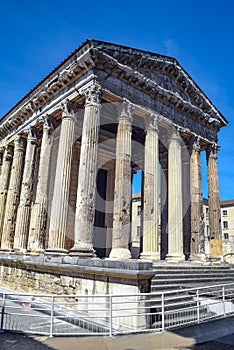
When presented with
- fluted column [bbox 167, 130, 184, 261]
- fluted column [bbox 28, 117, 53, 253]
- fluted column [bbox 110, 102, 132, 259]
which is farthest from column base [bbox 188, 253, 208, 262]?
fluted column [bbox 28, 117, 53, 253]

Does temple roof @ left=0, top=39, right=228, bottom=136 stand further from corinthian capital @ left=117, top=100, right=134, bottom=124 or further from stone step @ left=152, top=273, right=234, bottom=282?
stone step @ left=152, top=273, right=234, bottom=282

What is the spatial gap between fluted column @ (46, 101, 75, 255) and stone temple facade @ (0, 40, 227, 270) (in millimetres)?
42

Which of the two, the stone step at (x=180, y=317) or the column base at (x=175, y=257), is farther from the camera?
the column base at (x=175, y=257)

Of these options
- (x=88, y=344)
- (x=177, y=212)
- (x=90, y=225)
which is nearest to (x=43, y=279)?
(x=90, y=225)

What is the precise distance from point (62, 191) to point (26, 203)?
399cm

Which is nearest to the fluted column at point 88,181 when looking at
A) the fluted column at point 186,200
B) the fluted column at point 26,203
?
the fluted column at point 26,203

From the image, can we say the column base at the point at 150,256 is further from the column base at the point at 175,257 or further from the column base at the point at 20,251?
the column base at the point at 20,251

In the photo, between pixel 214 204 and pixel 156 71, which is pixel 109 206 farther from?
pixel 156 71

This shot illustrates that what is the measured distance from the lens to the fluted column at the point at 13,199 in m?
16.5

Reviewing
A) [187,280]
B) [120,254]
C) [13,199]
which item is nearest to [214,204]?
[187,280]

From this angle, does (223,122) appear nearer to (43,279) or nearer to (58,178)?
(58,178)

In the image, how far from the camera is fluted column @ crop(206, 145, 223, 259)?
15.7 meters

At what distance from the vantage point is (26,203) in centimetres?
1503

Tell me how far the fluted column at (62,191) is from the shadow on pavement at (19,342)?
584 cm
